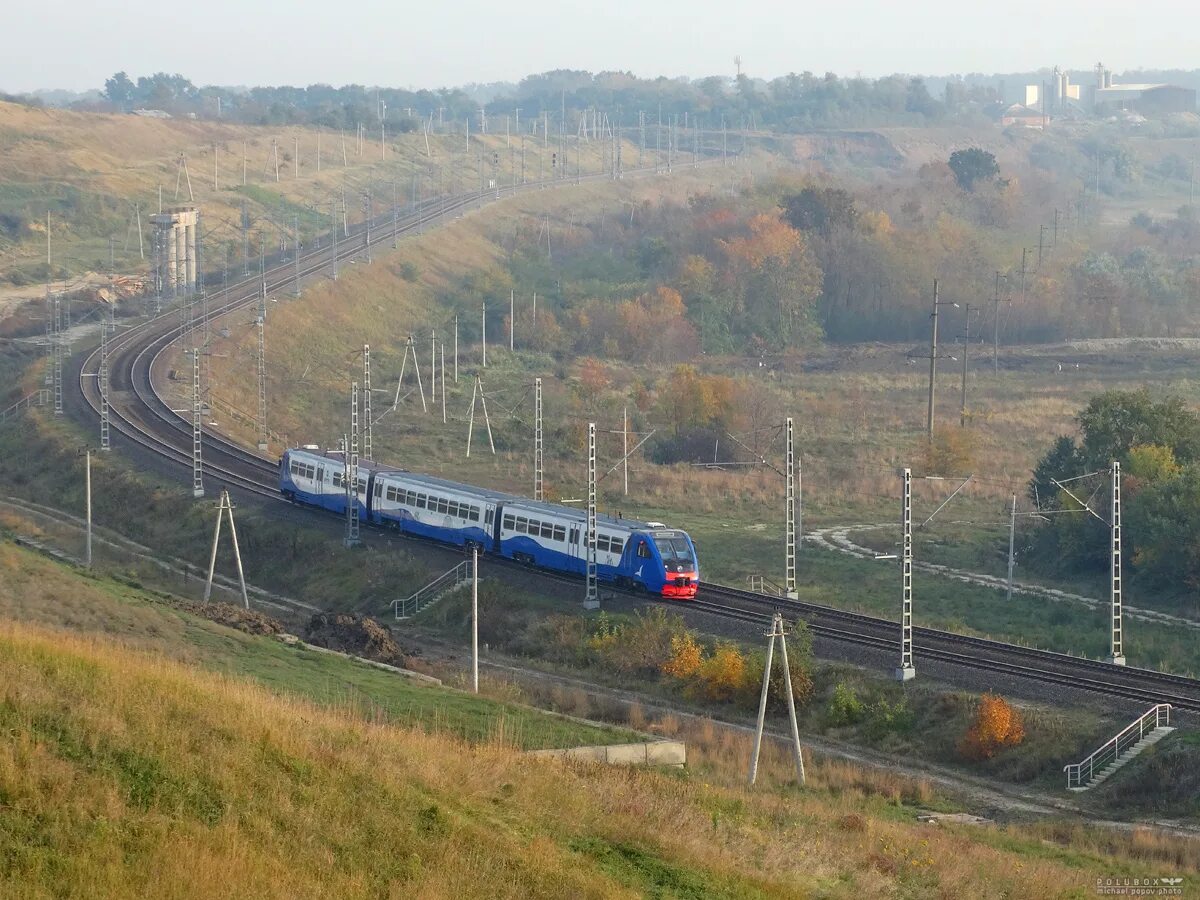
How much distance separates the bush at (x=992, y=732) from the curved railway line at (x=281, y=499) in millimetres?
2590

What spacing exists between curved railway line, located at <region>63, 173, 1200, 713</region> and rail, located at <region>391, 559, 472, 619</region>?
8130mm

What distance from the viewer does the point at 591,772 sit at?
28422 mm

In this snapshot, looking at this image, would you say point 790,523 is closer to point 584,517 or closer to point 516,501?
point 584,517

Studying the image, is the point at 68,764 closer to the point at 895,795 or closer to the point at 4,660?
the point at 4,660

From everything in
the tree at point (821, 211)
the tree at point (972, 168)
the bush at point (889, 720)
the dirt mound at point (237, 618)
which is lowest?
the bush at point (889, 720)

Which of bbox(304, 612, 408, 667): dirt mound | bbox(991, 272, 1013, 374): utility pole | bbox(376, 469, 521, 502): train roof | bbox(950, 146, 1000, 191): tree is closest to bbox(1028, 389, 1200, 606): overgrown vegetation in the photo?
bbox(376, 469, 521, 502): train roof

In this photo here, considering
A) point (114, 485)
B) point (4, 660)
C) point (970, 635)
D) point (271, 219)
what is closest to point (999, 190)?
point (271, 219)

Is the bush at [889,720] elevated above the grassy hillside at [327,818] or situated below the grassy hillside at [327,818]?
below

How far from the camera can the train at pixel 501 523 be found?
167ft

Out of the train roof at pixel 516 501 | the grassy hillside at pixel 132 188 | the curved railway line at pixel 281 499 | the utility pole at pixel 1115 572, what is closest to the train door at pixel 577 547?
the train roof at pixel 516 501

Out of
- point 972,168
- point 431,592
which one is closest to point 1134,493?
point 431,592

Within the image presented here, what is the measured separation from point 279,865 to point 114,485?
54919mm

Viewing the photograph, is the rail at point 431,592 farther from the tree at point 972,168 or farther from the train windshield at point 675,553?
the tree at point 972,168

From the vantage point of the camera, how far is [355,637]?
48.1 meters
